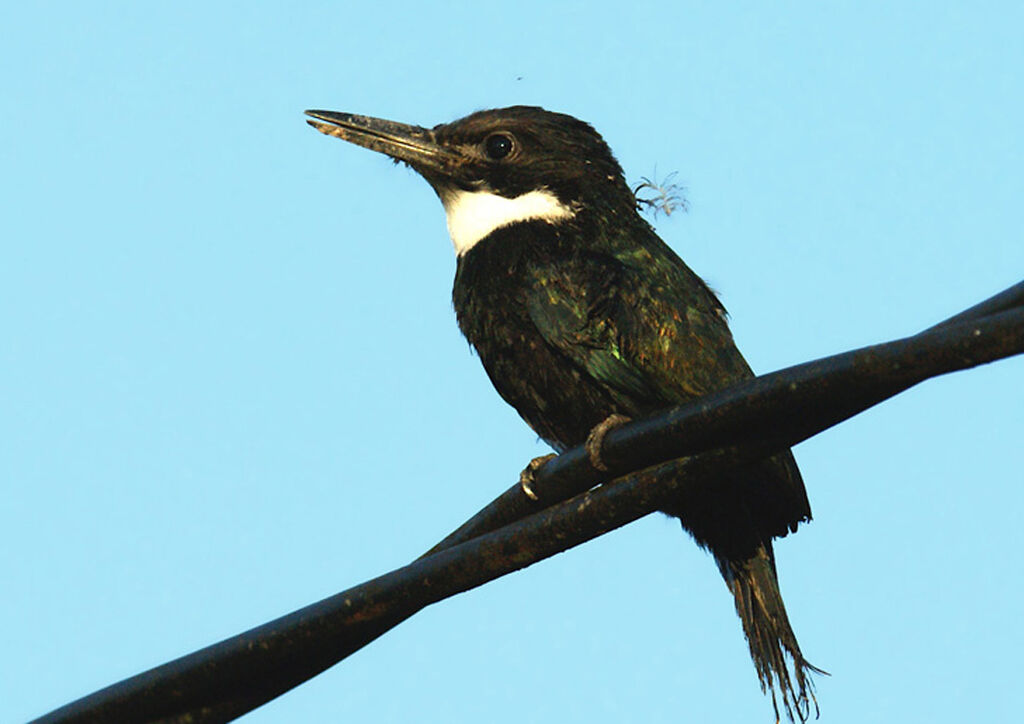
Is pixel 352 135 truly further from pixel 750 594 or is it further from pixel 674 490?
pixel 674 490

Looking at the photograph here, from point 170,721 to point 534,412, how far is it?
2.01 metres

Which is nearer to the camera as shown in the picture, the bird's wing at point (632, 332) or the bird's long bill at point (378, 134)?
the bird's wing at point (632, 332)

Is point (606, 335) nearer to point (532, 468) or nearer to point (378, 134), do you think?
point (532, 468)

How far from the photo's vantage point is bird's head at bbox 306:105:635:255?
211 inches

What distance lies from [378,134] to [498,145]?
20.8 inches

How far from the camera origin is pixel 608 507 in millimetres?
3121

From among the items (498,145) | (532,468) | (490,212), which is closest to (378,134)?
(498,145)

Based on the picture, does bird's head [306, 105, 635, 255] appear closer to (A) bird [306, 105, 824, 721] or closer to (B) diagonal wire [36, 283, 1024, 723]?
(A) bird [306, 105, 824, 721]

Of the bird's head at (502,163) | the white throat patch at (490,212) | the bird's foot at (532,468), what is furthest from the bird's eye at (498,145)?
the bird's foot at (532,468)

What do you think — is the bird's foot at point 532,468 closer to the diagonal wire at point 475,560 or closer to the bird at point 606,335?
the bird at point 606,335

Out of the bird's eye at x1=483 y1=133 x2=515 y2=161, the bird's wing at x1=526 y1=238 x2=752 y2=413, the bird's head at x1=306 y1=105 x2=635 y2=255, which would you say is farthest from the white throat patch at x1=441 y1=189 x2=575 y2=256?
the bird's wing at x1=526 y1=238 x2=752 y2=413

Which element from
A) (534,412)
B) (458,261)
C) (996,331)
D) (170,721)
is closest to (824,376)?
(996,331)

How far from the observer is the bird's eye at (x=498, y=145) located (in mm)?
5609

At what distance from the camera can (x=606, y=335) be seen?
181 inches
